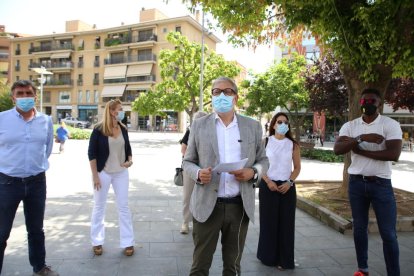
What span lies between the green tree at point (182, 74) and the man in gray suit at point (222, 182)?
2275cm

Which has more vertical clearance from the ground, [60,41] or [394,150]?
[60,41]

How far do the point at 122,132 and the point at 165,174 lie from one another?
22.8ft

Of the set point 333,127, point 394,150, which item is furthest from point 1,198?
point 333,127

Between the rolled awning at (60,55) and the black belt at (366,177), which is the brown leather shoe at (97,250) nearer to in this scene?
the black belt at (366,177)

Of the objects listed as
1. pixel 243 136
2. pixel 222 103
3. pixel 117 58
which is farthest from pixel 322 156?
pixel 117 58

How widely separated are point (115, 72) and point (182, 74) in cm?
3223

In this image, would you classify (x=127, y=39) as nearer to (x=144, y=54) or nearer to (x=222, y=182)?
(x=144, y=54)

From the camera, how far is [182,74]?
86.9 ft

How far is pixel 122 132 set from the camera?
4598 mm

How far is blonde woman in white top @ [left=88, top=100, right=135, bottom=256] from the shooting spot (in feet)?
14.3

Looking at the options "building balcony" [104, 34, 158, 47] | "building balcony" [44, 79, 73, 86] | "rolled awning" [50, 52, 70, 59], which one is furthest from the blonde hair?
"rolled awning" [50, 52, 70, 59]

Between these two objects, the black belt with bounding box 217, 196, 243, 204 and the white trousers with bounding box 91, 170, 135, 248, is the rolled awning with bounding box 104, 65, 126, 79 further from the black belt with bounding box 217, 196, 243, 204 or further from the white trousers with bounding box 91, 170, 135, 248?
the black belt with bounding box 217, 196, 243, 204

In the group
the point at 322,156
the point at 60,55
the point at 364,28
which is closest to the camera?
the point at 364,28

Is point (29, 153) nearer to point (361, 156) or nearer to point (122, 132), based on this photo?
point (122, 132)
